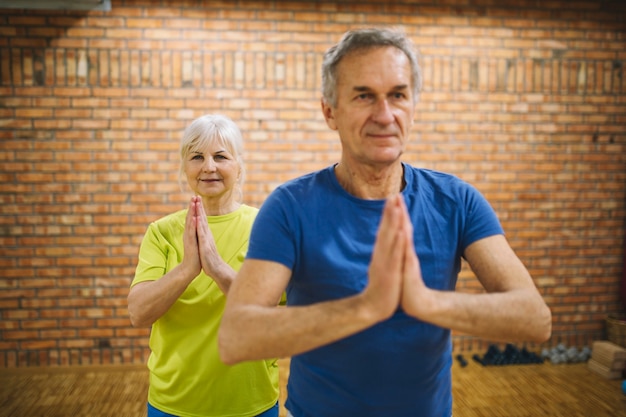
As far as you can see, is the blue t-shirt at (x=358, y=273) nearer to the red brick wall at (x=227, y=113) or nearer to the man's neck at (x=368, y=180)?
the man's neck at (x=368, y=180)

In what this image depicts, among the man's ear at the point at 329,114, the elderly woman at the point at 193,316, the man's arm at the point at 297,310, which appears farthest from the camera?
the elderly woman at the point at 193,316

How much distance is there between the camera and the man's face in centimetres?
104

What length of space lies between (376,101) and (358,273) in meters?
0.38

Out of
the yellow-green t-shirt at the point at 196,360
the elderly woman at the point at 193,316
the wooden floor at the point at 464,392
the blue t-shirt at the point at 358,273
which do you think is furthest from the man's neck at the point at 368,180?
the wooden floor at the point at 464,392

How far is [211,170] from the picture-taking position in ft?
5.65

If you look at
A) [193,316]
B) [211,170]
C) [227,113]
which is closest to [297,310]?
[193,316]

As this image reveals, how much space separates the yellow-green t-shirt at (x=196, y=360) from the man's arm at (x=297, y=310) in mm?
626

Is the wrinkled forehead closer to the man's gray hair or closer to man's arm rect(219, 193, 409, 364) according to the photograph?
the man's gray hair

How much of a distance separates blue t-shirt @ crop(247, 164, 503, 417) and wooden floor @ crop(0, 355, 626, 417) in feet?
7.71

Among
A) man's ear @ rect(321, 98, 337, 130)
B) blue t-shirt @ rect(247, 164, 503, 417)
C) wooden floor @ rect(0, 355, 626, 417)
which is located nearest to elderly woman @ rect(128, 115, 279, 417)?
blue t-shirt @ rect(247, 164, 503, 417)

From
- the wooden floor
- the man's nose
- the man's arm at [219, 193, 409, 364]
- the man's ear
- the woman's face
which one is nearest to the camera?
the man's arm at [219, 193, 409, 364]

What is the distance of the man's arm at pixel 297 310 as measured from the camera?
2.78 feet

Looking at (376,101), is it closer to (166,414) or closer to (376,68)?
(376,68)

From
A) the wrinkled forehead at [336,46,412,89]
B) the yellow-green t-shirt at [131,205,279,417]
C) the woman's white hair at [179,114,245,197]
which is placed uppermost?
the wrinkled forehead at [336,46,412,89]
